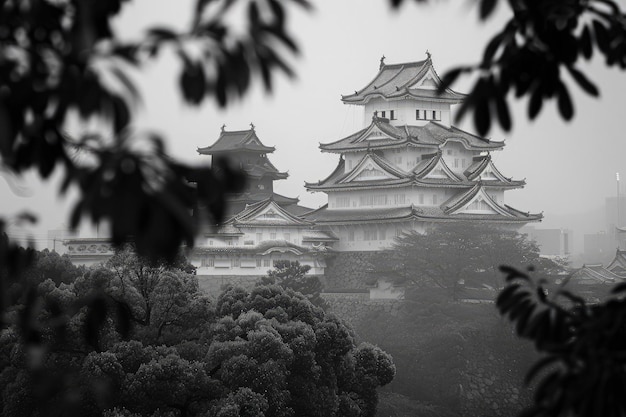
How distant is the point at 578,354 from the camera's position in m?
3.85

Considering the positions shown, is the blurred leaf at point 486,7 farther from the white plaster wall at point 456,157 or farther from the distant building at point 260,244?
the white plaster wall at point 456,157

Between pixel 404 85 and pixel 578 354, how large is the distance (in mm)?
38580

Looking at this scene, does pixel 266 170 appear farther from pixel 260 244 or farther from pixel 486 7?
pixel 486 7

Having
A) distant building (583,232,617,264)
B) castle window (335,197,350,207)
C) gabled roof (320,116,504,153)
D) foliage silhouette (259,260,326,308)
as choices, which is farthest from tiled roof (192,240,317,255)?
distant building (583,232,617,264)

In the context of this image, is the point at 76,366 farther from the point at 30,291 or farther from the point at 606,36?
the point at 606,36

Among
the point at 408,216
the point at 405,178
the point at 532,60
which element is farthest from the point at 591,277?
the point at 532,60

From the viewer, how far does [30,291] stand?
4469 millimetres

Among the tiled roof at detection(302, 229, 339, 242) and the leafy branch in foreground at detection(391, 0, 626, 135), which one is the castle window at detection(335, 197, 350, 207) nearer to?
the tiled roof at detection(302, 229, 339, 242)

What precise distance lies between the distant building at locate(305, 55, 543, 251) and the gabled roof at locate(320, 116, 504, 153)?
42 mm

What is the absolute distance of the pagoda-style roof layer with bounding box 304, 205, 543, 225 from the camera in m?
37.7

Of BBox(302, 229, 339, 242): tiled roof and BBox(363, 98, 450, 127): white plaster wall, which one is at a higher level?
BBox(363, 98, 450, 127): white plaster wall

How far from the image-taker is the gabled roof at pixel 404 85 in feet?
137

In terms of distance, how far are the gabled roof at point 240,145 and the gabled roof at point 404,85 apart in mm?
4616

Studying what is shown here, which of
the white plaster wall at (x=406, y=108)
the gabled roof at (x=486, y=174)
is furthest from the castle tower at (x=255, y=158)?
the gabled roof at (x=486, y=174)
